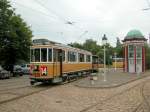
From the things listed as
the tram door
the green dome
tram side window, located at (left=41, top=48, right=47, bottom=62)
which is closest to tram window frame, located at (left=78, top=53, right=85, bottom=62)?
the tram door

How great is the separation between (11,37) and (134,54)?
18361 mm

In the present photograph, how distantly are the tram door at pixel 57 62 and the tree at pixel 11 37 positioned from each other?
21.5 meters

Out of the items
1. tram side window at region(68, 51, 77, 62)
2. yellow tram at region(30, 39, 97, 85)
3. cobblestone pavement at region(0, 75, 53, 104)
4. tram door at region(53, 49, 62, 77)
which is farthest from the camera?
tram side window at region(68, 51, 77, 62)

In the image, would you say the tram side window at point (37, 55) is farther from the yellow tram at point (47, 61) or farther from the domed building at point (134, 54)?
the domed building at point (134, 54)

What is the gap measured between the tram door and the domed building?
25.9m

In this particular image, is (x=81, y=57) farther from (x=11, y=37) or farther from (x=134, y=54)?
(x=134, y=54)

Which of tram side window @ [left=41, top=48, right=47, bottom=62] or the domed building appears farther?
the domed building

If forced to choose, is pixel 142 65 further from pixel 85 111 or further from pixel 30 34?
pixel 85 111

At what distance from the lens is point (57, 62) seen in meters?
27.0

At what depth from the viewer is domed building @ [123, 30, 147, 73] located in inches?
2051

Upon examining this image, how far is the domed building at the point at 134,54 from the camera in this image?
52.1 m

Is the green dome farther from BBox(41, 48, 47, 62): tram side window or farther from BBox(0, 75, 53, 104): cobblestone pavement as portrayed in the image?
BBox(41, 48, 47, 62): tram side window

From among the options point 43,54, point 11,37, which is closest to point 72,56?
point 43,54

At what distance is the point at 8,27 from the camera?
47812mm
